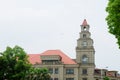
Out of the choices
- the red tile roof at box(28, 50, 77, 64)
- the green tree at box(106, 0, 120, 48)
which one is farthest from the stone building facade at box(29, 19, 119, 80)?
the green tree at box(106, 0, 120, 48)

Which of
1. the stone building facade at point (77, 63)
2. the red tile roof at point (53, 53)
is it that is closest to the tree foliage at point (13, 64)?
the stone building facade at point (77, 63)

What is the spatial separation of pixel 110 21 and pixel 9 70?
1484 inches

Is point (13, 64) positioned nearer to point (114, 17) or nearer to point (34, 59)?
point (114, 17)

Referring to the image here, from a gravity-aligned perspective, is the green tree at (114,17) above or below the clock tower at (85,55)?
below

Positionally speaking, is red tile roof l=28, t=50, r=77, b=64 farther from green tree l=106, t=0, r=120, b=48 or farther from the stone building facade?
green tree l=106, t=0, r=120, b=48

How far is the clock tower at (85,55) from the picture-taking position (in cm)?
10725

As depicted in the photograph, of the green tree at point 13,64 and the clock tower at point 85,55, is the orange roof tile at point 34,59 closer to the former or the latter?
the clock tower at point 85,55

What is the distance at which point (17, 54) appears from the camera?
223 feet

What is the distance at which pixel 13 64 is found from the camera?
223ft

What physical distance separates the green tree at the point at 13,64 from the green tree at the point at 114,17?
35.7 metres

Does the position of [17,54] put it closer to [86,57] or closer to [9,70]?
[9,70]

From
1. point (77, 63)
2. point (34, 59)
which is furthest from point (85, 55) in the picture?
point (34, 59)

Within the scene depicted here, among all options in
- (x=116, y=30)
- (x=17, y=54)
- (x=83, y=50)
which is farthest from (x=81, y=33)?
(x=116, y=30)

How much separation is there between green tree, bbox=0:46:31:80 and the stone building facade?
38781 mm
